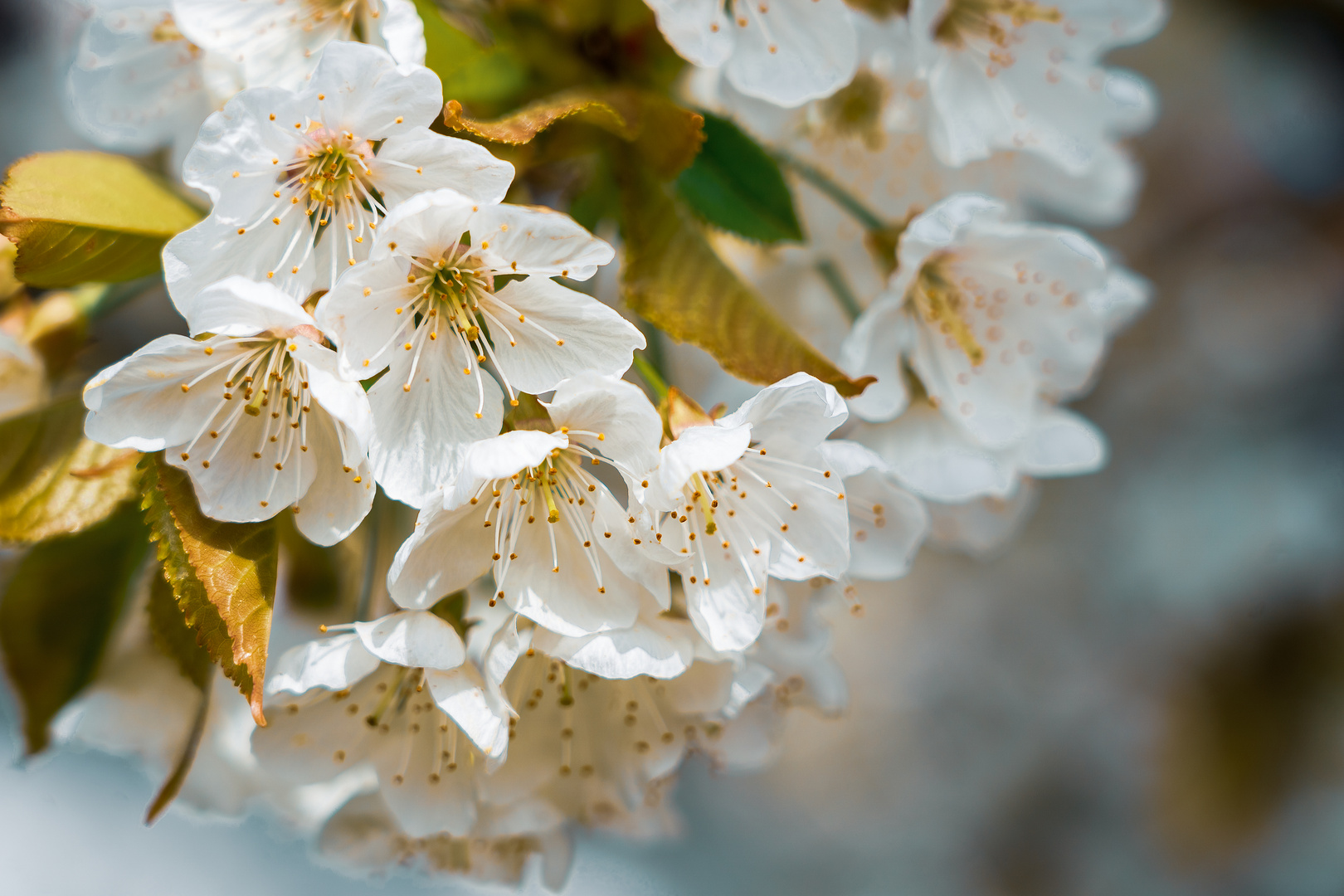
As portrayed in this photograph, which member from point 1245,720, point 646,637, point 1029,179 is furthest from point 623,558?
point 1245,720

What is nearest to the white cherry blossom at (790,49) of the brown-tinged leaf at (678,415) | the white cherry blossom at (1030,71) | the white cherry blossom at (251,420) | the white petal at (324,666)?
the white cherry blossom at (1030,71)

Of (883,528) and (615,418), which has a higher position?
(615,418)

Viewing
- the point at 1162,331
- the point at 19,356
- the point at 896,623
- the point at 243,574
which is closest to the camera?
the point at 243,574

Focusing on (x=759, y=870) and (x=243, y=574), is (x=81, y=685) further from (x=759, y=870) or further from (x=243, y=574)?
(x=759, y=870)

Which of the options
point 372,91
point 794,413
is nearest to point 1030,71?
point 794,413

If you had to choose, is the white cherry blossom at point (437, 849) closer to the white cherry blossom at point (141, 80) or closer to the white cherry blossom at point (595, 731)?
the white cherry blossom at point (595, 731)

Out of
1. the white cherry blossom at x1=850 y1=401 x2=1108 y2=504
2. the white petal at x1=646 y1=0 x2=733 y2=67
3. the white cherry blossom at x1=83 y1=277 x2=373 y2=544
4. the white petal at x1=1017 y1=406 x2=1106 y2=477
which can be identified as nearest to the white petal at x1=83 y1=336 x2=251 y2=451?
the white cherry blossom at x1=83 y1=277 x2=373 y2=544

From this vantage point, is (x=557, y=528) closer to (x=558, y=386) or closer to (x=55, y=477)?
(x=558, y=386)
